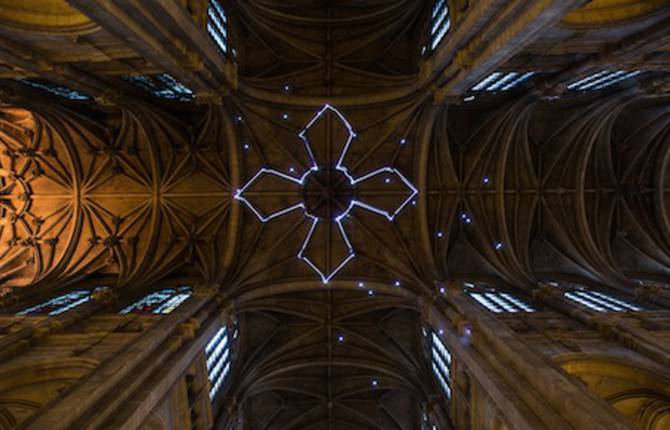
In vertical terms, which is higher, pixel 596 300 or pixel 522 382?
pixel 596 300

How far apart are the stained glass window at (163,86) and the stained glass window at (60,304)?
32.8 feet

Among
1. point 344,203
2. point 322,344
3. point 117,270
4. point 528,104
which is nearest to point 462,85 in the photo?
point 528,104

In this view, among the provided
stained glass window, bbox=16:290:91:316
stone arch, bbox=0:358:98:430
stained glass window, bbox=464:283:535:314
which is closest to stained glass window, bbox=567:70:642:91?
Result: stained glass window, bbox=464:283:535:314

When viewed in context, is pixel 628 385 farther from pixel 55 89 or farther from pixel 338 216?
pixel 55 89

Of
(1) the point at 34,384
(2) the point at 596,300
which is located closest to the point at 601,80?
(2) the point at 596,300

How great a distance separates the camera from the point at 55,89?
726 inches

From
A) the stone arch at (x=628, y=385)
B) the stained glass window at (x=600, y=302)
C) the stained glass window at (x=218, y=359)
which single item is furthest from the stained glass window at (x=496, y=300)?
the stained glass window at (x=218, y=359)

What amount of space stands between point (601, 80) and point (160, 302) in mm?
22416

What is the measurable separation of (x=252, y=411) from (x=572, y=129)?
2431 cm

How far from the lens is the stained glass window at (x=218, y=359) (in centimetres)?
1770

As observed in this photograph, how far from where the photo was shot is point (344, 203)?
76.0 ft

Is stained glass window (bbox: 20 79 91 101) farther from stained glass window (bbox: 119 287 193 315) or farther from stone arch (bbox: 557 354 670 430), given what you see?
stone arch (bbox: 557 354 670 430)

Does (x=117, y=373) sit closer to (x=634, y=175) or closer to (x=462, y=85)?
(x=462, y=85)

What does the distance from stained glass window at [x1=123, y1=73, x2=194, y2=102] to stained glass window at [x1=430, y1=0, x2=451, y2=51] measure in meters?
11.6
